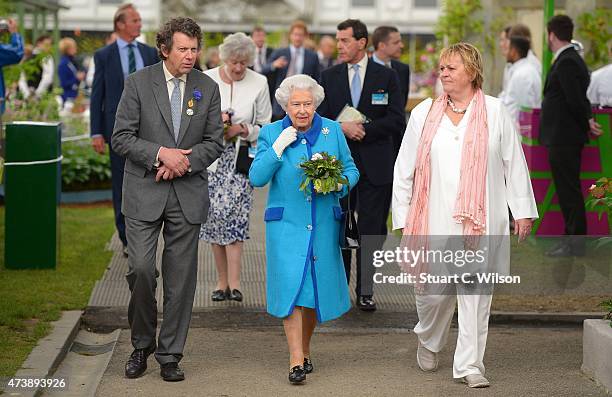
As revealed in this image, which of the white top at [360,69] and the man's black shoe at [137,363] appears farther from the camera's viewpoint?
the white top at [360,69]

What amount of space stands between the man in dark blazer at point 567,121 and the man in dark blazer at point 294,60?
22.4ft

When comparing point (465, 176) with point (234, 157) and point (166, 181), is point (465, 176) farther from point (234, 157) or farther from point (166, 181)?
point (234, 157)

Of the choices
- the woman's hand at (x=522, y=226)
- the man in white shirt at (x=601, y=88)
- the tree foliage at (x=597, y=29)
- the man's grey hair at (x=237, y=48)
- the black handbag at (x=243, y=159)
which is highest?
the tree foliage at (x=597, y=29)

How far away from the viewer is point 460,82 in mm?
7129

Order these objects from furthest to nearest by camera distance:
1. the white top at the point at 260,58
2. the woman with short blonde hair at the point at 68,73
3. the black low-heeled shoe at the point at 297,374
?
the woman with short blonde hair at the point at 68,73 → the white top at the point at 260,58 → the black low-heeled shoe at the point at 297,374

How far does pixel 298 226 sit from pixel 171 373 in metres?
1.11

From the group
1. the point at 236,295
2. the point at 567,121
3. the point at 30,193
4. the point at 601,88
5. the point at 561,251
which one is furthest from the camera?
the point at 601,88

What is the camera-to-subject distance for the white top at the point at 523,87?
1338 centimetres

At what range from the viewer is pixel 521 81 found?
44.1 ft

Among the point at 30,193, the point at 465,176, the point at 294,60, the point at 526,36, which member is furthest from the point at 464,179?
the point at 294,60

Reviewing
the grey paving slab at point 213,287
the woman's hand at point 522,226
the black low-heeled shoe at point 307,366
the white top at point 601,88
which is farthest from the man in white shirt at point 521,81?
the black low-heeled shoe at point 307,366

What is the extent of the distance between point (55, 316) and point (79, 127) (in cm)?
967

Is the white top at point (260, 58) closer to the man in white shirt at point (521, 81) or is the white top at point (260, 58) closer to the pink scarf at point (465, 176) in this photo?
the man in white shirt at point (521, 81)

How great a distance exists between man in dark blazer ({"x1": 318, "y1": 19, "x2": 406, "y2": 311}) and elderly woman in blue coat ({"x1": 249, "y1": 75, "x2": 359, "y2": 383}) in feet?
6.08
